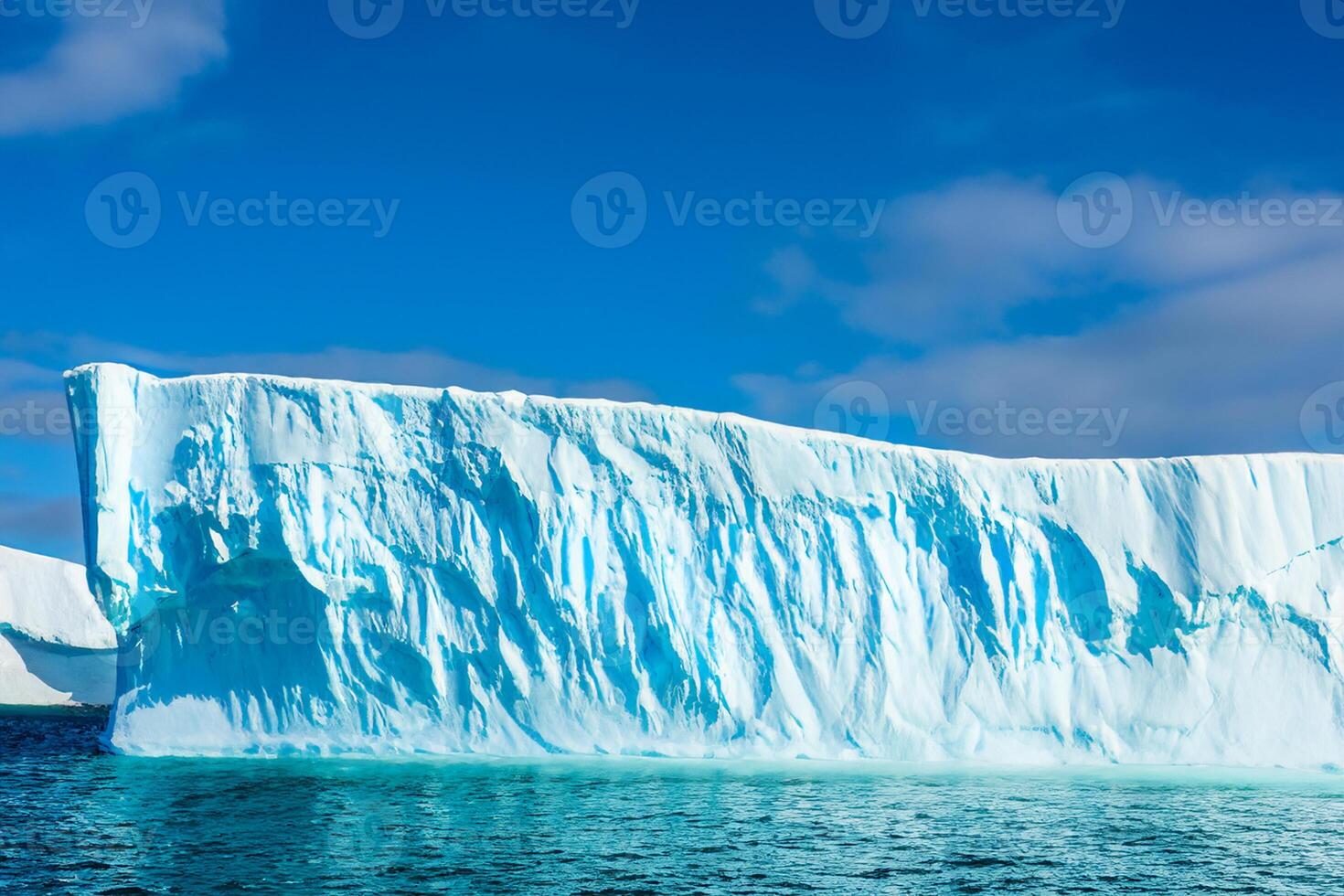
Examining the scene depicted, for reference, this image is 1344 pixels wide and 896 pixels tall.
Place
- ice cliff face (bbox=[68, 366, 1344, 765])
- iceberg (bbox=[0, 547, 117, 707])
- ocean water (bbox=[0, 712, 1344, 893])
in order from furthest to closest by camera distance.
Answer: iceberg (bbox=[0, 547, 117, 707]) → ice cliff face (bbox=[68, 366, 1344, 765]) → ocean water (bbox=[0, 712, 1344, 893])

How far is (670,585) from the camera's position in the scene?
17.6 meters

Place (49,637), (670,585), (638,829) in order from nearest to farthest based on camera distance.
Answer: (638,829) < (670,585) < (49,637)

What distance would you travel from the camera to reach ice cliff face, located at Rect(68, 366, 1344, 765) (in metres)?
16.8

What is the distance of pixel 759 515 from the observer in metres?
18.2

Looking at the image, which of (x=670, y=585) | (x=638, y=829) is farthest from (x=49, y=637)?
(x=638, y=829)

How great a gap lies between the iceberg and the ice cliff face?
841 inches

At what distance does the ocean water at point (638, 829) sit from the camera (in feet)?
30.4

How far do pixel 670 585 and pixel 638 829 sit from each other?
21.5 feet

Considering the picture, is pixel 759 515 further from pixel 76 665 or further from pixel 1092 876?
pixel 76 665

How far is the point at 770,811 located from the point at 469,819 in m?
3.21

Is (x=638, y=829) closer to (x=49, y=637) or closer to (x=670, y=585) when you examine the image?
(x=670, y=585)

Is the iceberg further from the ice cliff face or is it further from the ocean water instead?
the ice cliff face

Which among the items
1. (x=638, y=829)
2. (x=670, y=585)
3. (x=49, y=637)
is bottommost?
(x=638, y=829)

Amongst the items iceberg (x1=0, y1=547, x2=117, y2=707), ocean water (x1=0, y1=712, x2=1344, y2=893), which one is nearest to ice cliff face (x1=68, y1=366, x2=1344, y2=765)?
ocean water (x1=0, y1=712, x2=1344, y2=893)
